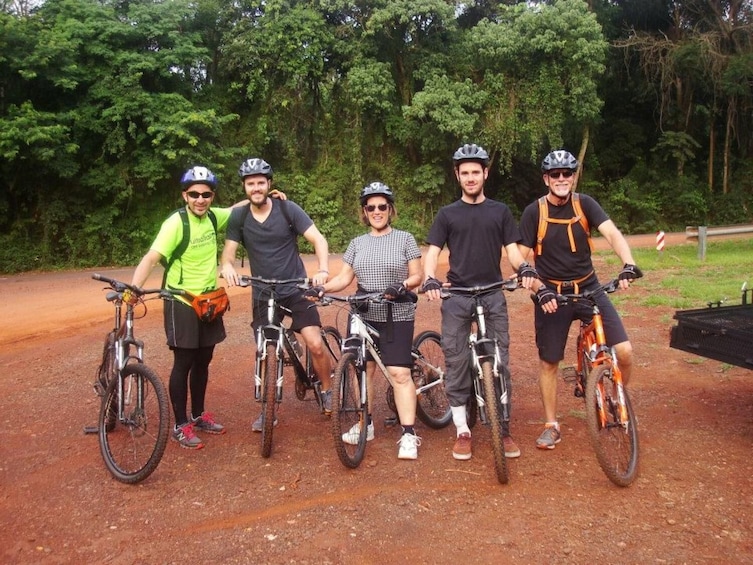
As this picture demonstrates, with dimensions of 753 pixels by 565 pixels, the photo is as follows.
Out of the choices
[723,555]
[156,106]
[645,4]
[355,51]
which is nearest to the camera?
[723,555]

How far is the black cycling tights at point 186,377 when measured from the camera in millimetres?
4812

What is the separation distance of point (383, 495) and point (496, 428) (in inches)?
30.7

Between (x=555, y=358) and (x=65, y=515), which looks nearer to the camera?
(x=65, y=515)

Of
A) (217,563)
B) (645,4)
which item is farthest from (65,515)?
(645,4)

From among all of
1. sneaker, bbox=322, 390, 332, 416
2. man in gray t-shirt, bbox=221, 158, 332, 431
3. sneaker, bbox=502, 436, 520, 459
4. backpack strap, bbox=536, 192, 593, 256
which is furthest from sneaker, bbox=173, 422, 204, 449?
backpack strap, bbox=536, 192, 593, 256

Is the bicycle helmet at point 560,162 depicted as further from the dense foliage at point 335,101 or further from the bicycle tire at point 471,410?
the dense foliage at point 335,101

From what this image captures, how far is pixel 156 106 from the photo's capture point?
61.7 ft

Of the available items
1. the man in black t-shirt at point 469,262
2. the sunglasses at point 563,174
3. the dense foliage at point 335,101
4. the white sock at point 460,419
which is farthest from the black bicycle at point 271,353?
the dense foliage at point 335,101

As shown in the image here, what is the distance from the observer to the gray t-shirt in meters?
4.63

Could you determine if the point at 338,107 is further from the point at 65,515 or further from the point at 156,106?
the point at 65,515

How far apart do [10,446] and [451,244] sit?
3560mm

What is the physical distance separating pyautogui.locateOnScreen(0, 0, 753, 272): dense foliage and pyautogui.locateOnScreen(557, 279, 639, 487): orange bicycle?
52.6 feet

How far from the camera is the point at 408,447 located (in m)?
4.48

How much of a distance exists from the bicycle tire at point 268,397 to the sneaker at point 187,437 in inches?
21.9
